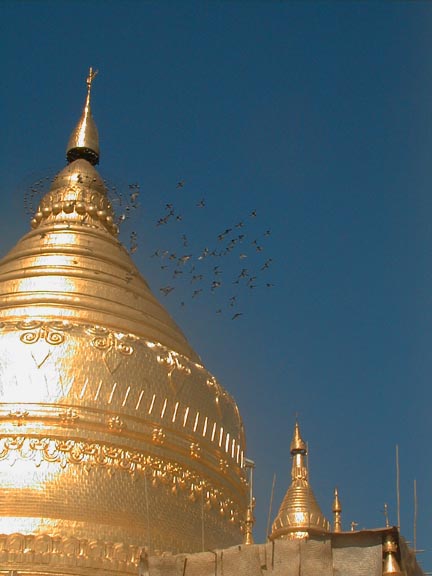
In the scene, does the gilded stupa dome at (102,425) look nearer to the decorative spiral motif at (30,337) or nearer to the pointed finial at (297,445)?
the decorative spiral motif at (30,337)

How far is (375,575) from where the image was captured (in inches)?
358

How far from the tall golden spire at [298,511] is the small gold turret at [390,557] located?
13.3 metres

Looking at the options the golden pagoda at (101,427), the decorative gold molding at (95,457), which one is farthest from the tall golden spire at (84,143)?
the decorative gold molding at (95,457)

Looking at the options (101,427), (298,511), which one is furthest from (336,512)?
(101,427)

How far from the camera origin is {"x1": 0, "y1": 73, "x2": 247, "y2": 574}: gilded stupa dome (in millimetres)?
14320

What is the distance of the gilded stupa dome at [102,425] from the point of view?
47.0 feet

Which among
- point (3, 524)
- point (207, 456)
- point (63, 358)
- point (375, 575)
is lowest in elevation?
point (375, 575)

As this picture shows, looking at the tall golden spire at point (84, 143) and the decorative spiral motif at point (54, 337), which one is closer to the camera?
the decorative spiral motif at point (54, 337)

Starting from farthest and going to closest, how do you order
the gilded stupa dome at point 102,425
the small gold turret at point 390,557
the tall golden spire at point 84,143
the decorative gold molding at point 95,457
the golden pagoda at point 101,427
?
the tall golden spire at point 84,143 < the decorative gold molding at point 95,457 < the gilded stupa dome at point 102,425 < the golden pagoda at point 101,427 < the small gold turret at point 390,557

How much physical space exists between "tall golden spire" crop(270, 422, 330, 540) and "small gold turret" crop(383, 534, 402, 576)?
13.3 m

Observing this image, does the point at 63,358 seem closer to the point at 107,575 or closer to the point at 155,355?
the point at 155,355

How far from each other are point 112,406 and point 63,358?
45.0 inches

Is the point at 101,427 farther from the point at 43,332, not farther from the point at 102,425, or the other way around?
the point at 43,332

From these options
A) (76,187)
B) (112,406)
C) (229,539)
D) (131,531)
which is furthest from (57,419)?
(76,187)
